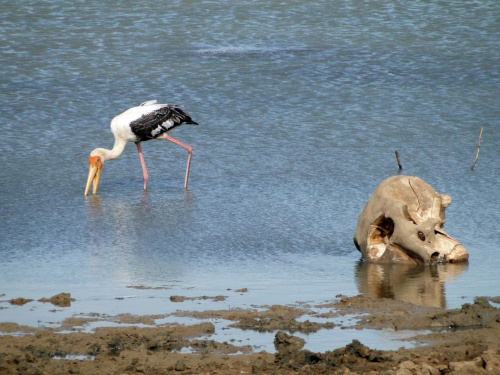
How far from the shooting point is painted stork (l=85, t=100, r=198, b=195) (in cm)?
1035

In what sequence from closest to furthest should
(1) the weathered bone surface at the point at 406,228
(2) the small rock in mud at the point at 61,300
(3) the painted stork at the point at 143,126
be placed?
(2) the small rock in mud at the point at 61,300
(1) the weathered bone surface at the point at 406,228
(3) the painted stork at the point at 143,126

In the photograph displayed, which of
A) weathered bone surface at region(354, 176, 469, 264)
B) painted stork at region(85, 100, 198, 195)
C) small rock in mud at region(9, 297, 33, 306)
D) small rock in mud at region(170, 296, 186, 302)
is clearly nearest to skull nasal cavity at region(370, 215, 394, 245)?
weathered bone surface at region(354, 176, 469, 264)

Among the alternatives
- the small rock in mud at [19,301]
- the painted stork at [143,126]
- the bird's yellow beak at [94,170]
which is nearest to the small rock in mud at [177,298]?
the small rock in mud at [19,301]

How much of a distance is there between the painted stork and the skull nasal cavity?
3500 mm

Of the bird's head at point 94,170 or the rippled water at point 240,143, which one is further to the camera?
the bird's head at point 94,170

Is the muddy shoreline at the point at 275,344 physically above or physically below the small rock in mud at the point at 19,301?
above

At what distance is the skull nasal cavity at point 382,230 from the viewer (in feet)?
22.8

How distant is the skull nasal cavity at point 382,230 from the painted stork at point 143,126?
350cm

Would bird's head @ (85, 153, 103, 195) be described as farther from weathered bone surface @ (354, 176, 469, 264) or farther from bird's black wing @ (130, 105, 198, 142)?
weathered bone surface @ (354, 176, 469, 264)

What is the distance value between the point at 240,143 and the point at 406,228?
4.60m

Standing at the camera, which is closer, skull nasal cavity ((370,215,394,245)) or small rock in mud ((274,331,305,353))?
small rock in mud ((274,331,305,353))

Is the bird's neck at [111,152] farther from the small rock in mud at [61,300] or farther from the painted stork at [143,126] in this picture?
the small rock in mud at [61,300]

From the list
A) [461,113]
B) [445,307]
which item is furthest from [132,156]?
[445,307]

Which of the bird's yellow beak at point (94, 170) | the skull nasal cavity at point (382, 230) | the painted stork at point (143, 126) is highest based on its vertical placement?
the skull nasal cavity at point (382, 230)
